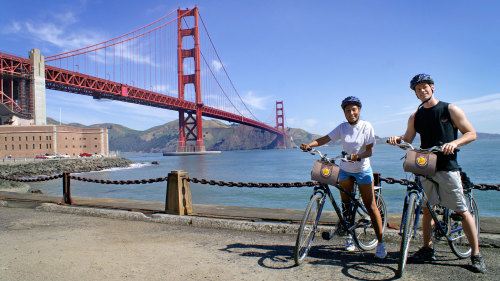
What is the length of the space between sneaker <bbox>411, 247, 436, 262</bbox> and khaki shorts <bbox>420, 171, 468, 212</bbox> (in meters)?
0.51

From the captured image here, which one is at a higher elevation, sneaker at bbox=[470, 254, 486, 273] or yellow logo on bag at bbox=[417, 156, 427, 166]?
yellow logo on bag at bbox=[417, 156, 427, 166]

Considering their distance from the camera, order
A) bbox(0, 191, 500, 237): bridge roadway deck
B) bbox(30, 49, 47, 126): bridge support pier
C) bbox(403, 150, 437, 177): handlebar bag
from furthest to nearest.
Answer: bbox(30, 49, 47, 126): bridge support pier < bbox(0, 191, 500, 237): bridge roadway deck < bbox(403, 150, 437, 177): handlebar bag

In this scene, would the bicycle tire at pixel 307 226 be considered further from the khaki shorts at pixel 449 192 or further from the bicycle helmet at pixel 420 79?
the bicycle helmet at pixel 420 79

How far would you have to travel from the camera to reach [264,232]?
15.3 ft

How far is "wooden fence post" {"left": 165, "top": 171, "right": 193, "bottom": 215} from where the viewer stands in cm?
562

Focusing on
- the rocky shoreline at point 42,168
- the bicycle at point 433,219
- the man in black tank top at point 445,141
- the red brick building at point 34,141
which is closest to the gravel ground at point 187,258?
the bicycle at point 433,219

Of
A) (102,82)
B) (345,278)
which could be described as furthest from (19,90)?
(345,278)

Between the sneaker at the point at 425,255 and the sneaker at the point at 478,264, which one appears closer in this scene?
the sneaker at the point at 478,264

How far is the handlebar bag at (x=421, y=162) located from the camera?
2.95 meters

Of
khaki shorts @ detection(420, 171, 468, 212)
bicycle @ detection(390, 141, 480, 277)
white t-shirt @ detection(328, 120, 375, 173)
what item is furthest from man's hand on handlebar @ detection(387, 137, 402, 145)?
khaki shorts @ detection(420, 171, 468, 212)

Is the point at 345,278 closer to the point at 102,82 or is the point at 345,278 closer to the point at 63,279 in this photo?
the point at 63,279

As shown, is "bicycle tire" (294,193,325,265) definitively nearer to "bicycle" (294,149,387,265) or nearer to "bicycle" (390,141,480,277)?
"bicycle" (294,149,387,265)

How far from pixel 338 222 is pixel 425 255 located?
78 cm

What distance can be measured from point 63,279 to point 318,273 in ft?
6.73
